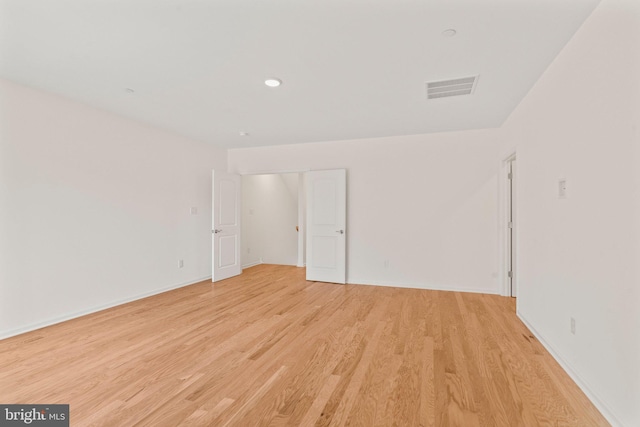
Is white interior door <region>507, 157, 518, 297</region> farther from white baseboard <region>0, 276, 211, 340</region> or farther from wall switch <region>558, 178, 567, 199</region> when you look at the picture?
white baseboard <region>0, 276, 211, 340</region>

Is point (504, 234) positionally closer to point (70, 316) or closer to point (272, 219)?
point (272, 219)

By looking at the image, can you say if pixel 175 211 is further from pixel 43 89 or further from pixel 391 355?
pixel 391 355

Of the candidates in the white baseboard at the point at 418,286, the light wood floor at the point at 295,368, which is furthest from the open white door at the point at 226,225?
the white baseboard at the point at 418,286

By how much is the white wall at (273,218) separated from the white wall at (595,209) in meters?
5.34

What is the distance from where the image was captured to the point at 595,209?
1.89 m

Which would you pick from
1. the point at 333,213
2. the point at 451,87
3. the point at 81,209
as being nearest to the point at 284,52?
the point at 451,87

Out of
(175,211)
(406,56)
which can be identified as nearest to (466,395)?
(406,56)

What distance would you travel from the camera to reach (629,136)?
1.58 meters

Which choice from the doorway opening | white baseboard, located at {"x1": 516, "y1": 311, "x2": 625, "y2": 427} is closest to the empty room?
white baseboard, located at {"x1": 516, "y1": 311, "x2": 625, "y2": 427}

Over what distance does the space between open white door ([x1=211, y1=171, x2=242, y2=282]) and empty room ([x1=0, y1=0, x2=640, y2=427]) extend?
0.24ft

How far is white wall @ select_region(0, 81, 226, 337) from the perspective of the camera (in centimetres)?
301

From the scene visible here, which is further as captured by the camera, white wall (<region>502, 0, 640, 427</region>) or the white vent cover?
the white vent cover

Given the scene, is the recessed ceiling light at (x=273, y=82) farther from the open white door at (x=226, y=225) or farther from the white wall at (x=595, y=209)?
the open white door at (x=226, y=225)

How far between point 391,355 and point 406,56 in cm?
254
